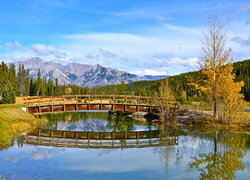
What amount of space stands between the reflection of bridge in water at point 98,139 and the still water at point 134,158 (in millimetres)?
108

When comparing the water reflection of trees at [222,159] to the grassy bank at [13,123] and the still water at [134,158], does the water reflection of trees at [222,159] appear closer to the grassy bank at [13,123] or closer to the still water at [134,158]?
the still water at [134,158]

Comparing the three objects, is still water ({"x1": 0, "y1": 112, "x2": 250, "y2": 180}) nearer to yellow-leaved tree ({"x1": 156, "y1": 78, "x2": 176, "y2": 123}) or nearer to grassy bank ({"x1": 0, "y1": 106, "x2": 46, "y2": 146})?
grassy bank ({"x1": 0, "y1": 106, "x2": 46, "y2": 146})

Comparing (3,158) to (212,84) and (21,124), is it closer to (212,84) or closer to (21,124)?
(21,124)

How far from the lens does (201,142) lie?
31359 mm

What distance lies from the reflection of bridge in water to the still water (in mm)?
108

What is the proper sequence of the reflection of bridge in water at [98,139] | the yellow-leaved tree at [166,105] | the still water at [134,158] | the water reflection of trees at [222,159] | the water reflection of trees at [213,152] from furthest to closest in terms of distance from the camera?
the yellow-leaved tree at [166,105] → the reflection of bridge in water at [98,139] → the water reflection of trees at [213,152] → the water reflection of trees at [222,159] → the still water at [134,158]

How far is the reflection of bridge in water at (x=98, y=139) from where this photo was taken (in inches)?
1190

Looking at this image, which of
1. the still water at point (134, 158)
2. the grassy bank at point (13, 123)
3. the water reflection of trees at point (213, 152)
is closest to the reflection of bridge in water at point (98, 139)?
the still water at point (134, 158)

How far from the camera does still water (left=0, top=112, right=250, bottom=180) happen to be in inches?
765

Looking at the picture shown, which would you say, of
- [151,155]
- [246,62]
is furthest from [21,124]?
[246,62]

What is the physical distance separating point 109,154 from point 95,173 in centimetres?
636

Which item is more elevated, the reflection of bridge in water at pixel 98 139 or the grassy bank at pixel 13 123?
the grassy bank at pixel 13 123

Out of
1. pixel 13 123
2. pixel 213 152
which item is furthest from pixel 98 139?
pixel 213 152

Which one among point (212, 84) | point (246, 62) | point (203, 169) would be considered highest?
point (246, 62)
